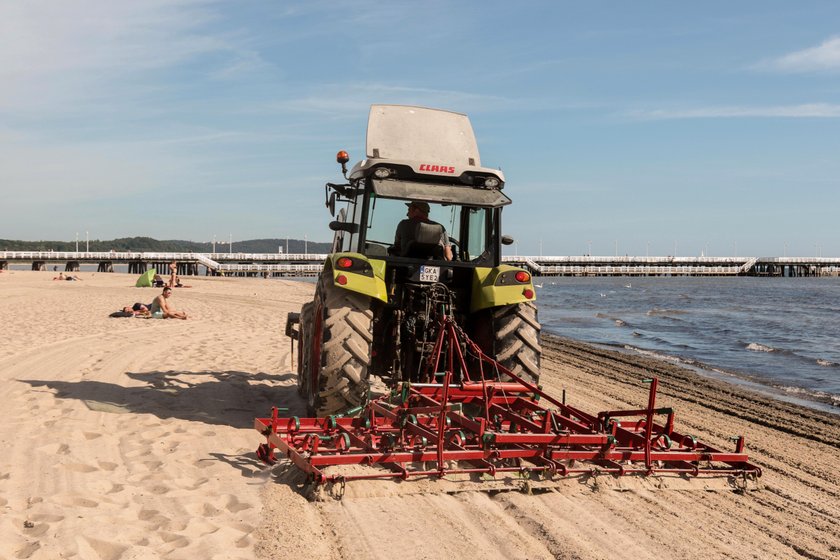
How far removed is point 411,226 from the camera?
7.95 m

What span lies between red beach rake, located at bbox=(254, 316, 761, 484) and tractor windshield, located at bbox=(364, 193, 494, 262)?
5.61 ft

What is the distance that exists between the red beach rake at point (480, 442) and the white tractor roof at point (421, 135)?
3.18 meters

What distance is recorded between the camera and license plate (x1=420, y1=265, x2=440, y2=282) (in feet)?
24.9

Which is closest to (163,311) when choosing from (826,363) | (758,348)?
(758,348)

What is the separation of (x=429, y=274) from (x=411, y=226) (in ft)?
2.06

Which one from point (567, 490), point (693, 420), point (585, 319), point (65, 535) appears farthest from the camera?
point (585, 319)

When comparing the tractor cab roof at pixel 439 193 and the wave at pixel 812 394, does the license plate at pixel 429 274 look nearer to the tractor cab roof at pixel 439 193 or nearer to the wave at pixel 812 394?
the tractor cab roof at pixel 439 193

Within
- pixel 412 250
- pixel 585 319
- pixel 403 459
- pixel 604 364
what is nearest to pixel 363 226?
pixel 412 250

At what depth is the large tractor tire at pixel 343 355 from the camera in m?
6.79

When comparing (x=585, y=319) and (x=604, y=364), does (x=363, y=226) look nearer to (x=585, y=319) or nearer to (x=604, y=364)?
(x=604, y=364)

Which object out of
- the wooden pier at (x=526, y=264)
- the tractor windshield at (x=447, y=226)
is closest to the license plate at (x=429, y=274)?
the tractor windshield at (x=447, y=226)

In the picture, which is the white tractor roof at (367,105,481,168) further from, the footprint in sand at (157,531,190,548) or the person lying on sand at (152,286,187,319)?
the person lying on sand at (152,286,187,319)

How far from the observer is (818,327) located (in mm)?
28766

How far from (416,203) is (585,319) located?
25.1 meters
